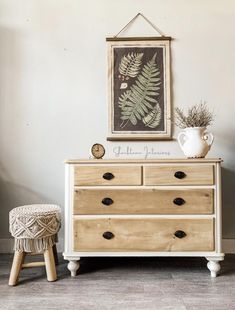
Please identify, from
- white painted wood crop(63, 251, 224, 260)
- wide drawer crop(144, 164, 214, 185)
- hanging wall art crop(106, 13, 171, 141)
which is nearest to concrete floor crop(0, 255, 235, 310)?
white painted wood crop(63, 251, 224, 260)

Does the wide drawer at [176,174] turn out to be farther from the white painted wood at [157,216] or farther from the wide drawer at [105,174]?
the white painted wood at [157,216]

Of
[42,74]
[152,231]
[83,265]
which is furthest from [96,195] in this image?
[42,74]

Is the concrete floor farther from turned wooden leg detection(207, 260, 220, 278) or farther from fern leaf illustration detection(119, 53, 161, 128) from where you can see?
fern leaf illustration detection(119, 53, 161, 128)

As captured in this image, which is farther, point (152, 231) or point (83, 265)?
point (83, 265)

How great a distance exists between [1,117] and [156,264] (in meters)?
1.75

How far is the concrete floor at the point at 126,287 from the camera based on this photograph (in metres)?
1.63

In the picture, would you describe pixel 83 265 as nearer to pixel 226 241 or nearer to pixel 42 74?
pixel 226 241

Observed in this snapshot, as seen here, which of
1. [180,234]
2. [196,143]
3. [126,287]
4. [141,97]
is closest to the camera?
[126,287]

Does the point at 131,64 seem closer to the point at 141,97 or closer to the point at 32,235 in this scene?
the point at 141,97

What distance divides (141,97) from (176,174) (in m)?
0.85

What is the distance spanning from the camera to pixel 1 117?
2596 millimetres

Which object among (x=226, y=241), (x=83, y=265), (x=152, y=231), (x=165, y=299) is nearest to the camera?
(x=165, y=299)

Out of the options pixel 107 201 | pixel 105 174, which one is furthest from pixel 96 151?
pixel 107 201

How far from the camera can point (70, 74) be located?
260cm
